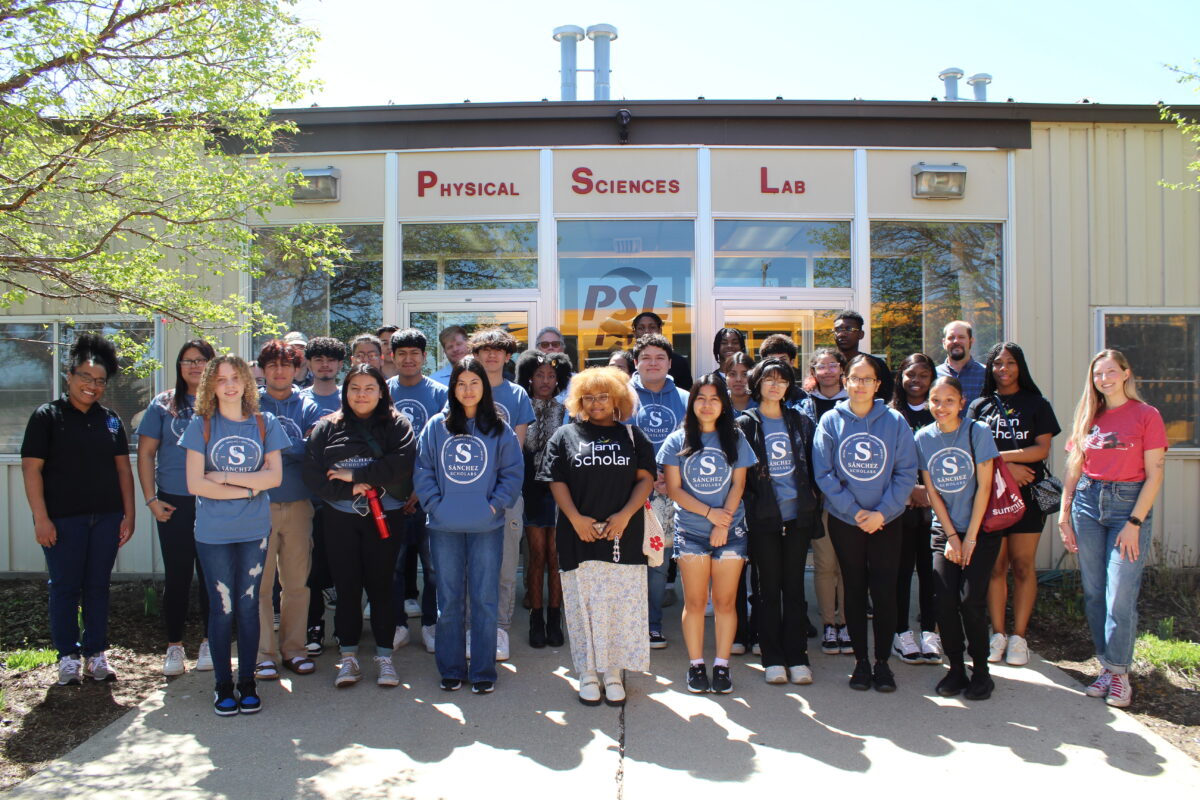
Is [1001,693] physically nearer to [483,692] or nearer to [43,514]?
[483,692]

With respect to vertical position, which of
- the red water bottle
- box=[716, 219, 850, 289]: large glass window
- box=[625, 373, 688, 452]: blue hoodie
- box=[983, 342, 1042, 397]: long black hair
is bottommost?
the red water bottle

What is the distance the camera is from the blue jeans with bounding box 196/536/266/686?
4234 millimetres

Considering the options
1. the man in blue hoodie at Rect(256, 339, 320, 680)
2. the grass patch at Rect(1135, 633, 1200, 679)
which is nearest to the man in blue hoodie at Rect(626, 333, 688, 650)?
the man in blue hoodie at Rect(256, 339, 320, 680)

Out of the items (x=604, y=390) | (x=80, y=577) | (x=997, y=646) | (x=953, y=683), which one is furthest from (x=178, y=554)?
(x=997, y=646)

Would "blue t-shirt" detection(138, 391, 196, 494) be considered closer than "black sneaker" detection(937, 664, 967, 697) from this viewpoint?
No

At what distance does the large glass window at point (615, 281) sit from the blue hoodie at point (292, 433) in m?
2.97

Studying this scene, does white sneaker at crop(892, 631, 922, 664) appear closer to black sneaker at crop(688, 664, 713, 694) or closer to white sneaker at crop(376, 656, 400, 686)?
black sneaker at crop(688, 664, 713, 694)

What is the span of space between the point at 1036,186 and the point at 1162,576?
11.6 ft

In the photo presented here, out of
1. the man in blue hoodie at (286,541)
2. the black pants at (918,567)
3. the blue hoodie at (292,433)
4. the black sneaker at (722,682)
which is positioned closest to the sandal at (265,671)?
the man in blue hoodie at (286,541)

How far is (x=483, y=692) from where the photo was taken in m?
4.50

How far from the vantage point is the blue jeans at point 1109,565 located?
4430 mm

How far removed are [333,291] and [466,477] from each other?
3.96 metres

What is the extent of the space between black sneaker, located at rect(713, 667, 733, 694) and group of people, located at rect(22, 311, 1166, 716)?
0.05ft

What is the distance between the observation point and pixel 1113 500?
455cm
